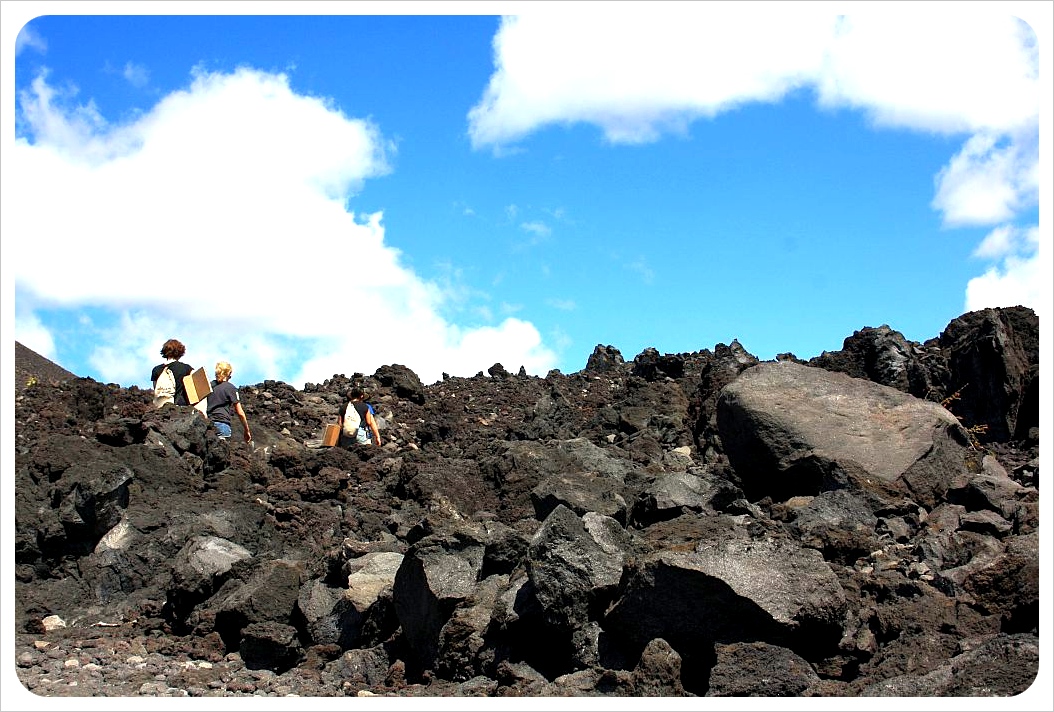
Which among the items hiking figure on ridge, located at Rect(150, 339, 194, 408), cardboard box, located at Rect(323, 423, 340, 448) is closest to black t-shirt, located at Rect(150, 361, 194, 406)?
hiking figure on ridge, located at Rect(150, 339, 194, 408)

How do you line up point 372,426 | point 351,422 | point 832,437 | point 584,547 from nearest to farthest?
1. point 584,547
2. point 832,437
3. point 351,422
4. point 372,426

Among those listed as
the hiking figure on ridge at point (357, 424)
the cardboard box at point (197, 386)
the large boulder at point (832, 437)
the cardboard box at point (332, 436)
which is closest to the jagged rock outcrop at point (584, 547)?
the large boulder at point (832, 437)

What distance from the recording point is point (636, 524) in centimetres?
863

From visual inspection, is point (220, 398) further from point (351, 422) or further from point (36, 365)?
point (36, 365)

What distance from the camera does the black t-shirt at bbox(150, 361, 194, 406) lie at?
12.1 metres

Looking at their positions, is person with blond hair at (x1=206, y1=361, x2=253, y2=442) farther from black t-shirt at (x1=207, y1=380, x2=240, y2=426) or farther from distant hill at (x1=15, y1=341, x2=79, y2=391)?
distant hill at (x1=15, y1=341, x2=79, y2=391)

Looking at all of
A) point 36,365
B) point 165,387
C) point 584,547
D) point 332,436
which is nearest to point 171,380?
point 165,387

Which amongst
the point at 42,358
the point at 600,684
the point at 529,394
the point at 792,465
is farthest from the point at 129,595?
the point at 42,358

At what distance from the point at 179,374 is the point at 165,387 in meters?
0.23

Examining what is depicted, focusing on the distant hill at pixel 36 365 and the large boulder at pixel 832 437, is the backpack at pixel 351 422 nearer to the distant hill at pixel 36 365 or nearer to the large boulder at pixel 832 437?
the large boulder at pixel 832 437

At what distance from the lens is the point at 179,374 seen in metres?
12.2

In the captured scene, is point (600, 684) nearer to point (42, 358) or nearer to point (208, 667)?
point (208, 667)

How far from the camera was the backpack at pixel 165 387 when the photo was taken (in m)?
12.2

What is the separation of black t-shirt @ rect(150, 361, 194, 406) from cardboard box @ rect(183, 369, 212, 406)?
5 cm
